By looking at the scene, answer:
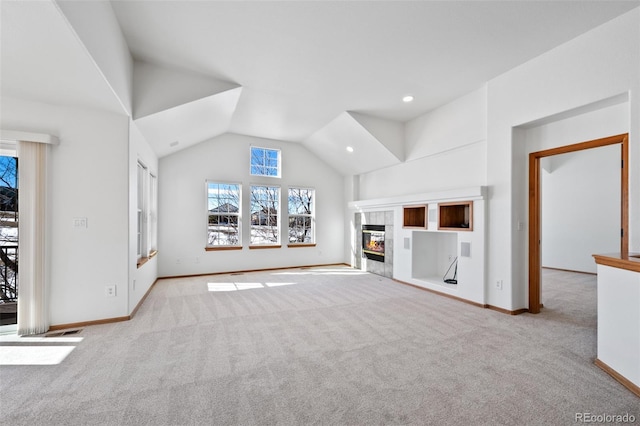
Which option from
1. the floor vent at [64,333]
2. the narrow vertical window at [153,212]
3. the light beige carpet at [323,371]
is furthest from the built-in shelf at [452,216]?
the narrow vertical window at [153,212]

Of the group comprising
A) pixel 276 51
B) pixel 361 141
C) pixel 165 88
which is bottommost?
pixel 361 141

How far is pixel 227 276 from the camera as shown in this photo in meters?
6.29

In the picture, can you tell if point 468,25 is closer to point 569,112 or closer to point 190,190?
point 569,112

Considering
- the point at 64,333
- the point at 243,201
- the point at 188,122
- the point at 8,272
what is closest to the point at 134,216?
the point at 8,272

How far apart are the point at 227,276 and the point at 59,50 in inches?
190

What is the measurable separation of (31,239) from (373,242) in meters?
5.73

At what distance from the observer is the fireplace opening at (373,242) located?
6.50 m

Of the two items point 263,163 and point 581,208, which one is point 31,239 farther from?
point 581,208

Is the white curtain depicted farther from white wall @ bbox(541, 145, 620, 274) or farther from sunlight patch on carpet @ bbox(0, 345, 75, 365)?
white wall @ bbox(541, 145, 620, 274)

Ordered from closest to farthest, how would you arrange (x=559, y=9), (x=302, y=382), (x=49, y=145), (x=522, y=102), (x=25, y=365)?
(x=302, y=382), (x=25, y=365), (x=559, y=9), (x=49, y=145), (x=522, y=102)

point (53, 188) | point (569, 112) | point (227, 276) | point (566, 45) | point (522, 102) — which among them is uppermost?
point (566, 45)

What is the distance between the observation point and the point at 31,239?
306cm

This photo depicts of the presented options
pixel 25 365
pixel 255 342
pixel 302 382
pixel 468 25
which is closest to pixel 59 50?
pixel 25 365

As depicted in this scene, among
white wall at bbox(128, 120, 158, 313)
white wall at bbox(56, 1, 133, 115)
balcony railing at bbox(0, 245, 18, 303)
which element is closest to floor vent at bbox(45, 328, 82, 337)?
white wall at bbox(128, 120, 158, 313)
